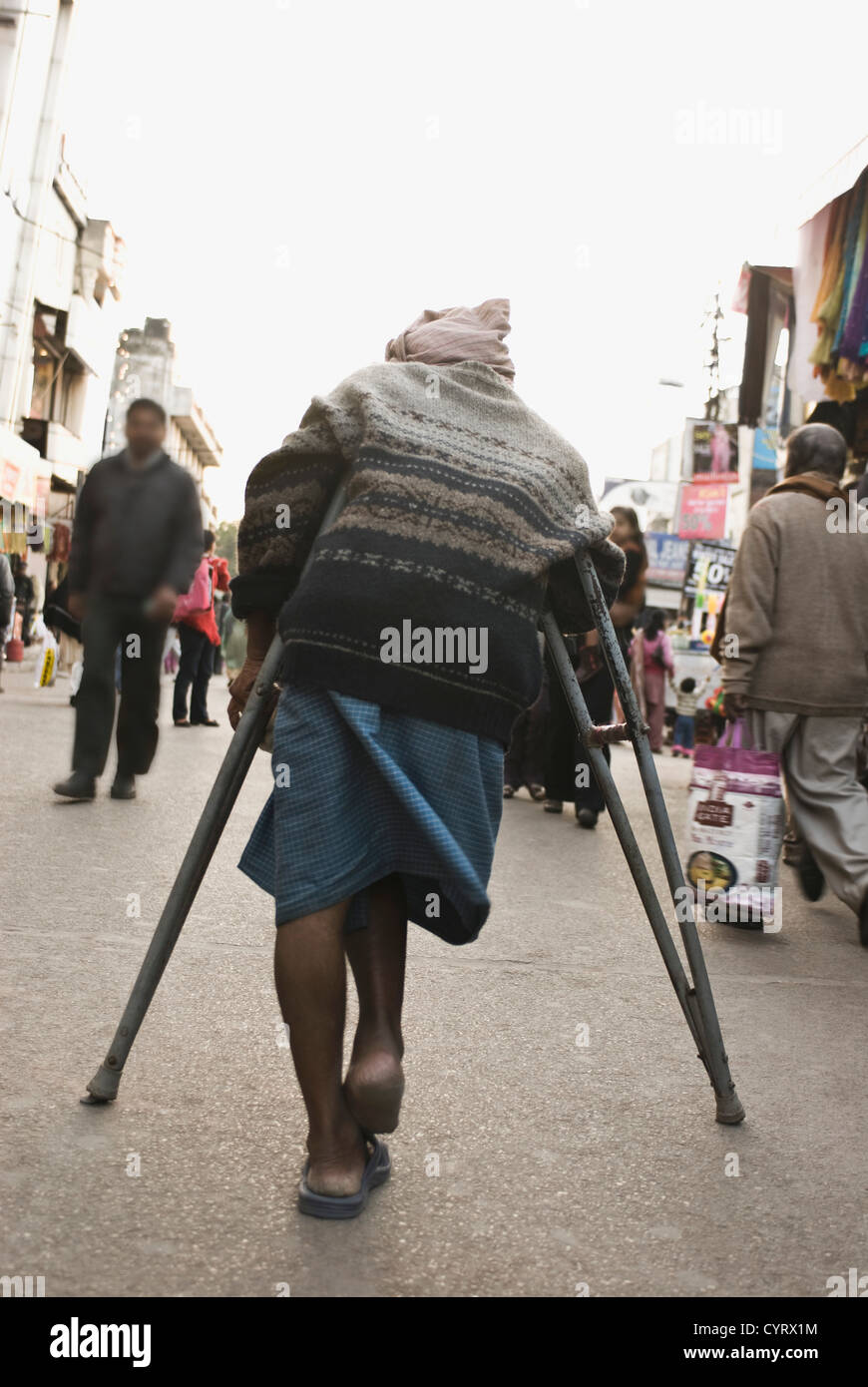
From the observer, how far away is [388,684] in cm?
261

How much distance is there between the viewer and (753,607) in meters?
5.82

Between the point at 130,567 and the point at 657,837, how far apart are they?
15.3ft

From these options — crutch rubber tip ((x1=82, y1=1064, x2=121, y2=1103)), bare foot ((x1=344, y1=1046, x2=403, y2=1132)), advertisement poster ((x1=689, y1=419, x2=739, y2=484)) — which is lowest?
crutch rubber tip ((x1=82, y1=1064, x2=121, y2=1103))

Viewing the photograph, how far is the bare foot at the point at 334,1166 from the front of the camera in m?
2.55

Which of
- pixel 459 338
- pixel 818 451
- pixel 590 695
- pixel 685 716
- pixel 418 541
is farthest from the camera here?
pixel 685 716

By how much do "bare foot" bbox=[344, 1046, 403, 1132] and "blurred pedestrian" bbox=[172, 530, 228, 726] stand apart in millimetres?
8707

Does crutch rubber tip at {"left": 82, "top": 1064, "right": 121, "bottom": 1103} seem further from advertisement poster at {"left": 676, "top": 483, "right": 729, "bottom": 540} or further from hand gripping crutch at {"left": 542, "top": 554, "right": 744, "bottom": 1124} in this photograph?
advertisement poster at {"left": 676, "top": 483, "right": 729, "bottom": 540}

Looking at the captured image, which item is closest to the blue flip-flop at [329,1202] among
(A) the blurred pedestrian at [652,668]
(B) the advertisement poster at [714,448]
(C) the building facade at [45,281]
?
(A) the blurred pedestrian at [652,668]

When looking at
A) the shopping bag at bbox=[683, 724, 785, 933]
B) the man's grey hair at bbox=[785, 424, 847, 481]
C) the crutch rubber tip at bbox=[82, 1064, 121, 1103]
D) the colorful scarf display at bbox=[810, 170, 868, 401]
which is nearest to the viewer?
the crutch rubber tip at bbox=[82, 1064, 121, 1103]

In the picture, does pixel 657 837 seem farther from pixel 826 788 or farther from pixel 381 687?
pixel 826 788

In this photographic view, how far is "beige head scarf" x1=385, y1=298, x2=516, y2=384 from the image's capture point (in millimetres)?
2881

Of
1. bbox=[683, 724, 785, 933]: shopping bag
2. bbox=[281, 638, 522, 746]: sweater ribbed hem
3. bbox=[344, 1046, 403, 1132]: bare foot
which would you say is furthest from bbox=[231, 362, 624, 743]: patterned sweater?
bbox=[683, 724, 785, 933]: shopping bag

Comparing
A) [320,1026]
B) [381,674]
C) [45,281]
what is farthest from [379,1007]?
[45,281]
